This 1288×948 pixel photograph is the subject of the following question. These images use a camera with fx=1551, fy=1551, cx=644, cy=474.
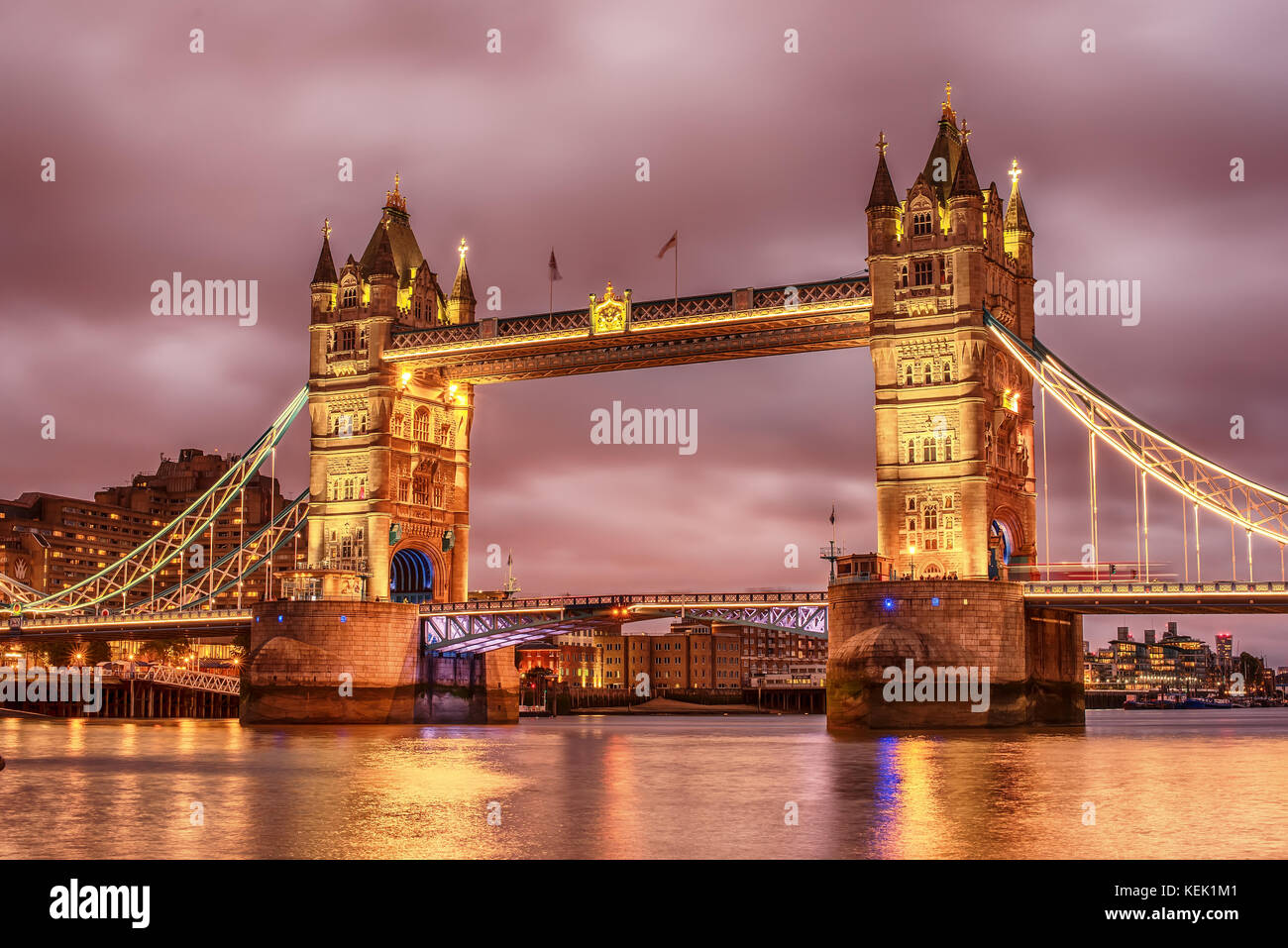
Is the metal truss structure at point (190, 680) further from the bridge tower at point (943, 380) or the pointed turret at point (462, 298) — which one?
the bridge tower at point (943, 380)

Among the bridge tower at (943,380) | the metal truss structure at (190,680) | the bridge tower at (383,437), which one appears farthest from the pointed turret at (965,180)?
the metal truss structure at (190,680)

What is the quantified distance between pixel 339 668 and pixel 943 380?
31567 mm

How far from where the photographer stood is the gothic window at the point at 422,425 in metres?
81.4

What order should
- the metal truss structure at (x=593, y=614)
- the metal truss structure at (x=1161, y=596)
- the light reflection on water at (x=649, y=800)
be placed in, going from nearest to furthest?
the light reflection on water at (x=649, y=800), the metal truss structure at (x=1161, y=596), the metal truss structure at (x=593, y=614)

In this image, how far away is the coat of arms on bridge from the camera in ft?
233

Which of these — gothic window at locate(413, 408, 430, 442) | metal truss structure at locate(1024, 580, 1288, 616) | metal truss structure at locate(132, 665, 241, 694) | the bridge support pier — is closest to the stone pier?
gothic window at locate(413, 408, 430, 442)

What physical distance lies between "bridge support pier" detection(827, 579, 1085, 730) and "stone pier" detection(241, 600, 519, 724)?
24.7 meters

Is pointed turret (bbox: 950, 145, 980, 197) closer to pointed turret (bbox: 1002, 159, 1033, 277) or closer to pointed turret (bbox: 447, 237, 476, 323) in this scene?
pointed turret (bbox: 1002, 159, 1033, 277)

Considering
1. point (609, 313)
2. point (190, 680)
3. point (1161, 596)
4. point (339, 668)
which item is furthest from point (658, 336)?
point (190, 680)

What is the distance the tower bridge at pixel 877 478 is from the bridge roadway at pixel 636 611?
138 millimetres

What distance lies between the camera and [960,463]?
63656mm

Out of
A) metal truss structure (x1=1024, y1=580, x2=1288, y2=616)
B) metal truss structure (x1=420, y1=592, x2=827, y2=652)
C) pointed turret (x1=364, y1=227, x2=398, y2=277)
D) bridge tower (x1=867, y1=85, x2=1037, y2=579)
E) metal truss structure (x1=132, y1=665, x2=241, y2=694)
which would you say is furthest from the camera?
metal truss structure (x1=132, y1=665, x2=241, y2=694)

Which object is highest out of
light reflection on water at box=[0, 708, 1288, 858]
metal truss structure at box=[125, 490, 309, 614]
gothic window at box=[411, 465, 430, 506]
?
gothic window at box=[411, 465, 430, 506]
